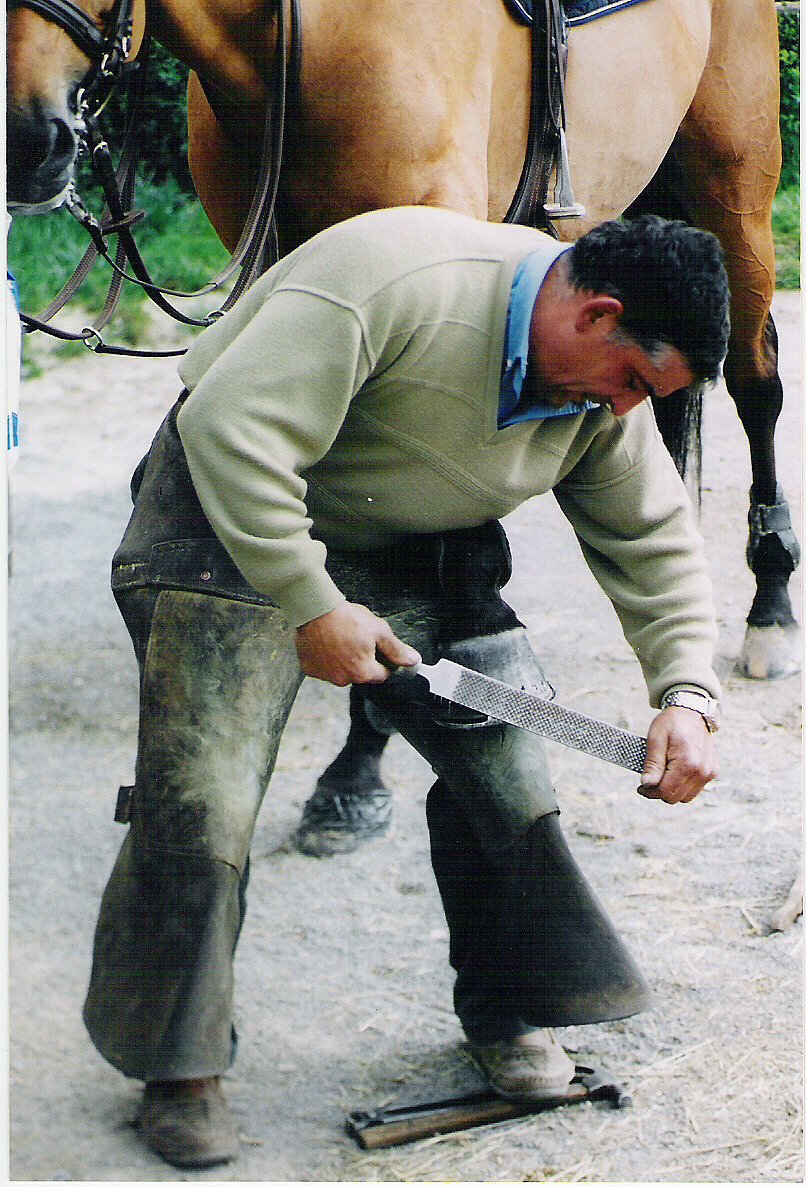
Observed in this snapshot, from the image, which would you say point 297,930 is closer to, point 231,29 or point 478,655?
point 478,655

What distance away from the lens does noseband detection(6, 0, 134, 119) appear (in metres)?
1.65

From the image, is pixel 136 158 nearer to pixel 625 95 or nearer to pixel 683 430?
pixel 625 95

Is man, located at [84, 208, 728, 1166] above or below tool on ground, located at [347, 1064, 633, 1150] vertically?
above

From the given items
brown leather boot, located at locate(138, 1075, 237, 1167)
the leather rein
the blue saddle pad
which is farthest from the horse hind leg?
brown leather boot, located at locate(138, 1075, 237, 1167)

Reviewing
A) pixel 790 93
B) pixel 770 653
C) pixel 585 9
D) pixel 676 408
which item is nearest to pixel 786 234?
pixel 790 93

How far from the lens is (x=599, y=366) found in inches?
56.2

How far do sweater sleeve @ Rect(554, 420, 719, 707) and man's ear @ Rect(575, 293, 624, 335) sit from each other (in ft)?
0.92

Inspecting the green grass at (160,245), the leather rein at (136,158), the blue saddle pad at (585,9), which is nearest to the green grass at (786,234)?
the green grass at (160,245)

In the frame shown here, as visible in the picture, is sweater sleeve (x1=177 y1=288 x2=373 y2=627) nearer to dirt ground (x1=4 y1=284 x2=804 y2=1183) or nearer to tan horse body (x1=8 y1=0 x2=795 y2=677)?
tan horse body (x1=8 y1=0 x2=795 y2=677)

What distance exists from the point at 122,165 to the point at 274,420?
33.1 inches

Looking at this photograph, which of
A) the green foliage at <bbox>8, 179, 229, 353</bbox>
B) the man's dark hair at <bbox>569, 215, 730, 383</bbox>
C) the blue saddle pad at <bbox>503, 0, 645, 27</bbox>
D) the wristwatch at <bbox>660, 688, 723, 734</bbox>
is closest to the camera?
the man's dark hair at <bbox>569, 215, 730, 383</bbox>

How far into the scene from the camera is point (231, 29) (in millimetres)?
1860

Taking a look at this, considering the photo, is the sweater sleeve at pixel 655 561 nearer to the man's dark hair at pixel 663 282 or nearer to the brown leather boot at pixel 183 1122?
the man's dark hair at pixel 663 282

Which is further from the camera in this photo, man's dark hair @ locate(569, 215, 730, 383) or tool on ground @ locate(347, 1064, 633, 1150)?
tool on ground @ locate(347, 1064, 633, 1150)
